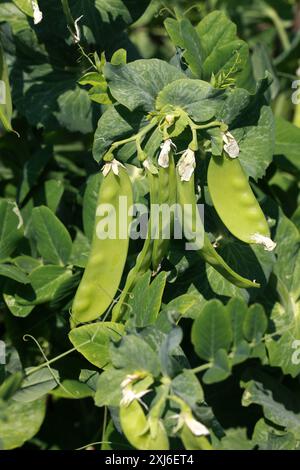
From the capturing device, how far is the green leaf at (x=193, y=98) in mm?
887

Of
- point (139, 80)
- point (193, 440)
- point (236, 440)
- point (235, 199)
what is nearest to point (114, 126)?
point (139, 80)

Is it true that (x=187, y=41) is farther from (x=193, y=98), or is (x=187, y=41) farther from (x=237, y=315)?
(x=237, y=315)

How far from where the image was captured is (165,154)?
0.84 m

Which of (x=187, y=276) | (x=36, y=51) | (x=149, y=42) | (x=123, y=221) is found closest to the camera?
(x=123, y=221)

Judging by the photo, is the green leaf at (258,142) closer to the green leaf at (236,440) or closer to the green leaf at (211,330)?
the green leaf at (211,330)

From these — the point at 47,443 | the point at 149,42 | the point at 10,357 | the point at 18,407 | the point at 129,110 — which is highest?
the point at 129,110

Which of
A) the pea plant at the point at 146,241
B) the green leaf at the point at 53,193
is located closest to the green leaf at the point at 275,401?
the pea plant at the point at 146,241

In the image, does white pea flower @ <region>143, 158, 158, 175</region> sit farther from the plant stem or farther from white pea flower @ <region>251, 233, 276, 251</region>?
white pea flower @ <region>251, 233, 276, 251</region>

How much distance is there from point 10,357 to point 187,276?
257mm

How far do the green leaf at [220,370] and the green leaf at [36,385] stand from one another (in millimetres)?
225

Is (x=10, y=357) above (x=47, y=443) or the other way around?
above

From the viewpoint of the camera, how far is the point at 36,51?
116cm
